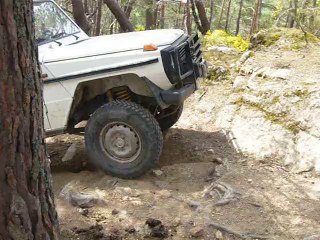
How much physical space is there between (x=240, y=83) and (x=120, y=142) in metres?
3.10

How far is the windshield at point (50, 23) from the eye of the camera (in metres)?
5.80

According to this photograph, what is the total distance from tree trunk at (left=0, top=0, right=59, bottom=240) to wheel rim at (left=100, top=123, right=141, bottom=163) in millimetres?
2521

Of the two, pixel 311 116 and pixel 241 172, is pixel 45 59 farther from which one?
pixel 311 116

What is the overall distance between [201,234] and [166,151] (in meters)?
2.31

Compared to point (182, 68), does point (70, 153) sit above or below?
below

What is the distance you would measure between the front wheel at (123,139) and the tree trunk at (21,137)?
246 cm

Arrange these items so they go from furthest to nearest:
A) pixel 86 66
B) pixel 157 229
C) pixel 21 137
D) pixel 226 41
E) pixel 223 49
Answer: pixel 226 41, pixel 223 49, pixel 86 66, pixel 157 229, pixel 21 137

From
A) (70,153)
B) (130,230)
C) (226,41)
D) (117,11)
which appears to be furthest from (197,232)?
(226,41)

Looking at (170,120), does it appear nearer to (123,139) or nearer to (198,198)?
(123,139)

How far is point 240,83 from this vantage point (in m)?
7.62

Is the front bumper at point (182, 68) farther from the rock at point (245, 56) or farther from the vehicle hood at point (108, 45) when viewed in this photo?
the rock at point (245, 56)

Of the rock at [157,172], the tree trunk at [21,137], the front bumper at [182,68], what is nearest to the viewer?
the tree trunk at [21,137]

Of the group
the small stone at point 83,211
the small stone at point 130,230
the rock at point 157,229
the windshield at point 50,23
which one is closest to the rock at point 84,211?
the small stone at point 83,211

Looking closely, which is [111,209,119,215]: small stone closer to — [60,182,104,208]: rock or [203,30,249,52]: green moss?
[60,182,104,208]: rock
